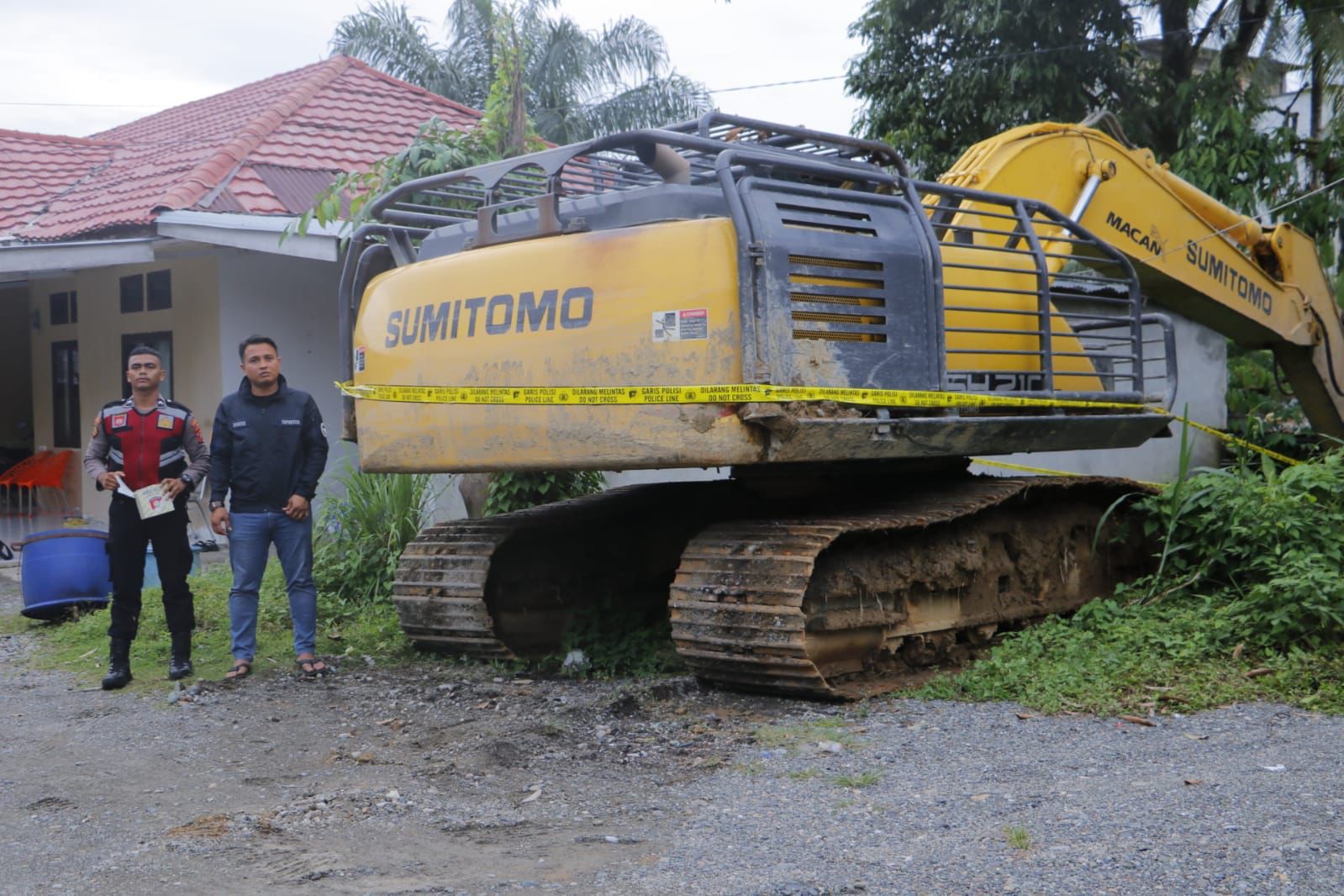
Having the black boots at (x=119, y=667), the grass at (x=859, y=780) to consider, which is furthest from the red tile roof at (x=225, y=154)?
the grass at (x=859, y=780)

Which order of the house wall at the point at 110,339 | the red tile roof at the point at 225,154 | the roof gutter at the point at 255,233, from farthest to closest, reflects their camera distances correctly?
1. the house wall at the point at 110,339
2. the red tile roof at the point at 225,154
3. the roof gutter at the point at 255,233

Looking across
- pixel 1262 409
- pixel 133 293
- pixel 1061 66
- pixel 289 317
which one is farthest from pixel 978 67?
pixel 133 293

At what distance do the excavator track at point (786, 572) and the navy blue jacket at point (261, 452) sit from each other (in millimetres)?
774

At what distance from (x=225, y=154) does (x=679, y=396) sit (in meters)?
8.13

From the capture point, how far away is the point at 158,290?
13.0m

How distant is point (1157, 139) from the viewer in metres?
16.0

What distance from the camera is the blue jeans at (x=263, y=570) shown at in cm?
706

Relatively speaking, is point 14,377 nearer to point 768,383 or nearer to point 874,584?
point 874,584

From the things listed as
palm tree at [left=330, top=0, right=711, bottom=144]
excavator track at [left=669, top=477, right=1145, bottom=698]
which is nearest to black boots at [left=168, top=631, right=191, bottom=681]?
excavator track at [left=669, top=477, right=1145, bottom=698]

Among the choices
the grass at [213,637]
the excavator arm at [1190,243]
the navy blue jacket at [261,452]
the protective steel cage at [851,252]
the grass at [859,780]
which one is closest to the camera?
the grass at [859,780]

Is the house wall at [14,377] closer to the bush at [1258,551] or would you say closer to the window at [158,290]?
the window at [158,290]

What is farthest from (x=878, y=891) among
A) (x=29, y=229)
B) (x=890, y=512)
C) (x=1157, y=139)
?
(x=1157, y=139)

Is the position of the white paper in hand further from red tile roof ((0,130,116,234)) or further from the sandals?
red tile roof ((0,130,116,234))

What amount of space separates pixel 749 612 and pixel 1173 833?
2.14 meters
